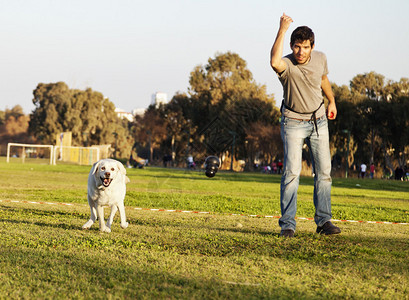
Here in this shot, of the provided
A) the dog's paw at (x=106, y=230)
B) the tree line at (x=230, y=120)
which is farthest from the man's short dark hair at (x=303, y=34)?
the tree line at (x=230, y=120)

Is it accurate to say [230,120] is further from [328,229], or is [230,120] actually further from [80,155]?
[328,229]

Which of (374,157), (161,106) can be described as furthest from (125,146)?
(374,157)

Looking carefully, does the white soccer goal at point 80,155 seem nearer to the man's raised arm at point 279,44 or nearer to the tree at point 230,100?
the tree at point 230,100

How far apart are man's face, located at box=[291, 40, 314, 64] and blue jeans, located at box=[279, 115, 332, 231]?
741 millimetres

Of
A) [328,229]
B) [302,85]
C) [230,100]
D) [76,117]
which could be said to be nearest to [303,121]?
[302,85]

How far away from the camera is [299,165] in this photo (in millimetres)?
7008

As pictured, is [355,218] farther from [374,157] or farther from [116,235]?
[374,157]

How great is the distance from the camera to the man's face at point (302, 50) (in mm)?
6816

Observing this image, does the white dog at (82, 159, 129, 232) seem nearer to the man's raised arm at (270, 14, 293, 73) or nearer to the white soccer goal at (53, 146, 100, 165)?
the man's raised arm at (270, 14, 293, 73)

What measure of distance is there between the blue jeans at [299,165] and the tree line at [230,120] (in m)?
41.7

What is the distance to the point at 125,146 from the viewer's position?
102000 millimetres

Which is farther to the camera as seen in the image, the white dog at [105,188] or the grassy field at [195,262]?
the white dog at [105,188]

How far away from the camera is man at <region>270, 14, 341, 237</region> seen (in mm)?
6852

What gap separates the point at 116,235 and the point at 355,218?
5695 millimetres
